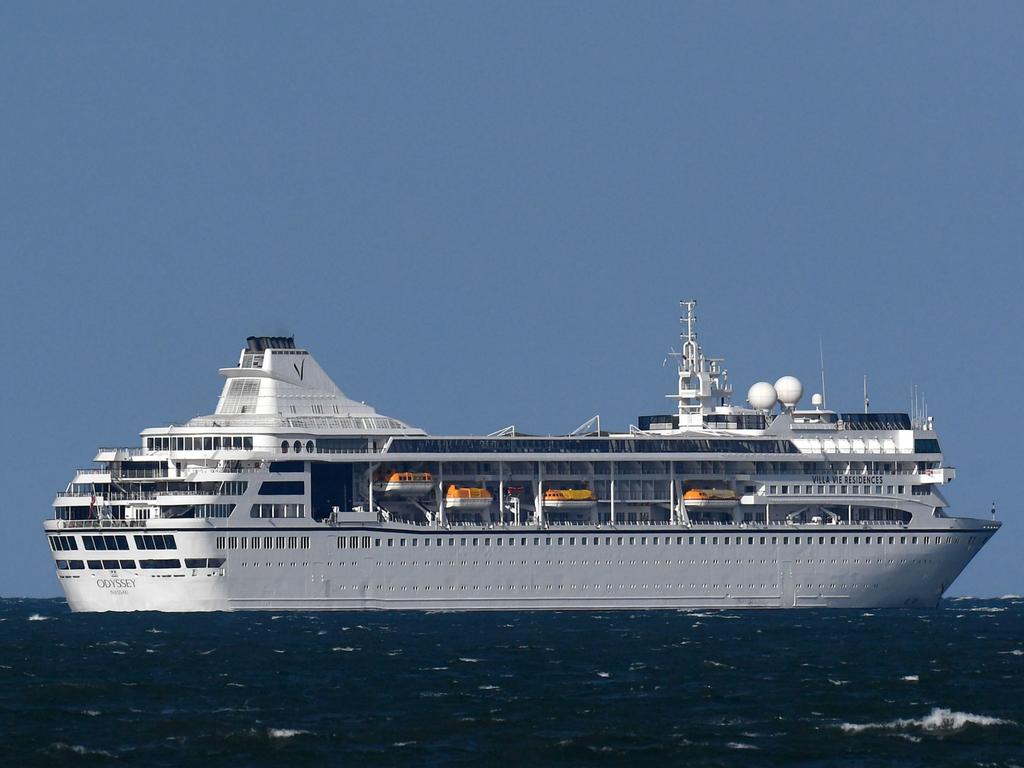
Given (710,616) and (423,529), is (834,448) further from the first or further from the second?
(423,529)

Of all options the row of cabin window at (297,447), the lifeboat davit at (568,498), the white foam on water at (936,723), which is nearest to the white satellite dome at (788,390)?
the lifeboat davit at (568,498)

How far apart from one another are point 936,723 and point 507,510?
4829 centimetres

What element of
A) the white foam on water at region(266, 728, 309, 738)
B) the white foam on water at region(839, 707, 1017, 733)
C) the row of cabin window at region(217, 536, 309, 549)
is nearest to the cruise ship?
the row of cabin window at region(217, 536, 309, 549)

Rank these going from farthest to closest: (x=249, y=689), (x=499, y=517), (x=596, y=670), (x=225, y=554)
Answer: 1. (x=499, y=517)
2. (x=225, y=554)
3. (x=596, y=670)
4. (x=249, y=689)

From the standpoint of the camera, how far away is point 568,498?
103750 mm

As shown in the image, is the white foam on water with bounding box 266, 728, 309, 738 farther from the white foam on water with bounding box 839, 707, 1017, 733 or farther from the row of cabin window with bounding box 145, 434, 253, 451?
the row of cabin window with bounding box 145, 434, 253, 451

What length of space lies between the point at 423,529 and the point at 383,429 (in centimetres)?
483

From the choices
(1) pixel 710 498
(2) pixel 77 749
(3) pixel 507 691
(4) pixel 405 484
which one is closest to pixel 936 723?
(3) pixel 507 691

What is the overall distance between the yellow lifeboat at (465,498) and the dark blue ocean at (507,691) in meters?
7.03

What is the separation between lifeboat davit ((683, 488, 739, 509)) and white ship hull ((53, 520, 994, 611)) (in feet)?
4.88

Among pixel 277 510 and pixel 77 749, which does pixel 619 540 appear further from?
pixel 77 749

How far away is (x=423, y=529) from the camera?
100 meters

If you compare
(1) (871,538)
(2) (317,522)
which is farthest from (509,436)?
(1) (871,538)

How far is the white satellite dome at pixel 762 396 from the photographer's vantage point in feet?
357
